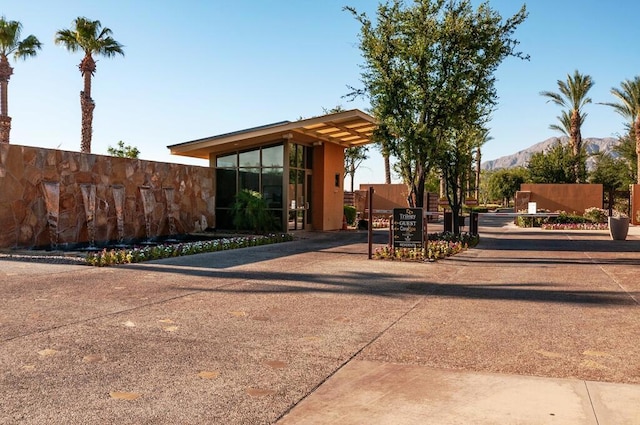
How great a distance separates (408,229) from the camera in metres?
12.9

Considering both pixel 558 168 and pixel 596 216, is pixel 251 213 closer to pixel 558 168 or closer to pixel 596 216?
pixel 596 216

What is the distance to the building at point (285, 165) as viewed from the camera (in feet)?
65.4

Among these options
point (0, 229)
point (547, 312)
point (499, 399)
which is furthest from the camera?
point (0, 229)

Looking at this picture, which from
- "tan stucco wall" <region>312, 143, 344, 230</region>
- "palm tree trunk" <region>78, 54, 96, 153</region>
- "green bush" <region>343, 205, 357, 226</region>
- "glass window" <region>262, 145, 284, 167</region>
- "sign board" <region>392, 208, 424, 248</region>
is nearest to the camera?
"sign board" <region>392, 208, 424, 248</region>

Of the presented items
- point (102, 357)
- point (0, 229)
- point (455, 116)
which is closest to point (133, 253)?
point (0, 229)

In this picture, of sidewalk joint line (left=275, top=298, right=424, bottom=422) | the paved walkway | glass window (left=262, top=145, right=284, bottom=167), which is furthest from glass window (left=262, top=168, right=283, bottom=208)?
sidewalk joint line (left=275, top=298, right=424, bottom=422)

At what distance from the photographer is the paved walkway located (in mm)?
3758

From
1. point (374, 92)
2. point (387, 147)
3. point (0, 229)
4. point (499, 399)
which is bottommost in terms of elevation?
point (499, 399)

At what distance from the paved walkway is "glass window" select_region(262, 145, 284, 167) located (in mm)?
10865

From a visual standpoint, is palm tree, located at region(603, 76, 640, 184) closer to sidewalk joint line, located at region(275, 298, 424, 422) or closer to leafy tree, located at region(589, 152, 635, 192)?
leafy tree, located at region(589, 152, 635, 192)

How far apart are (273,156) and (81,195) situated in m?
7.59

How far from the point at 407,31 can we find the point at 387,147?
3383 mm

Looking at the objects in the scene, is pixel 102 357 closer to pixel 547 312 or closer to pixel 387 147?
pixel 547 312

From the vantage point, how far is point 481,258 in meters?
13.3
